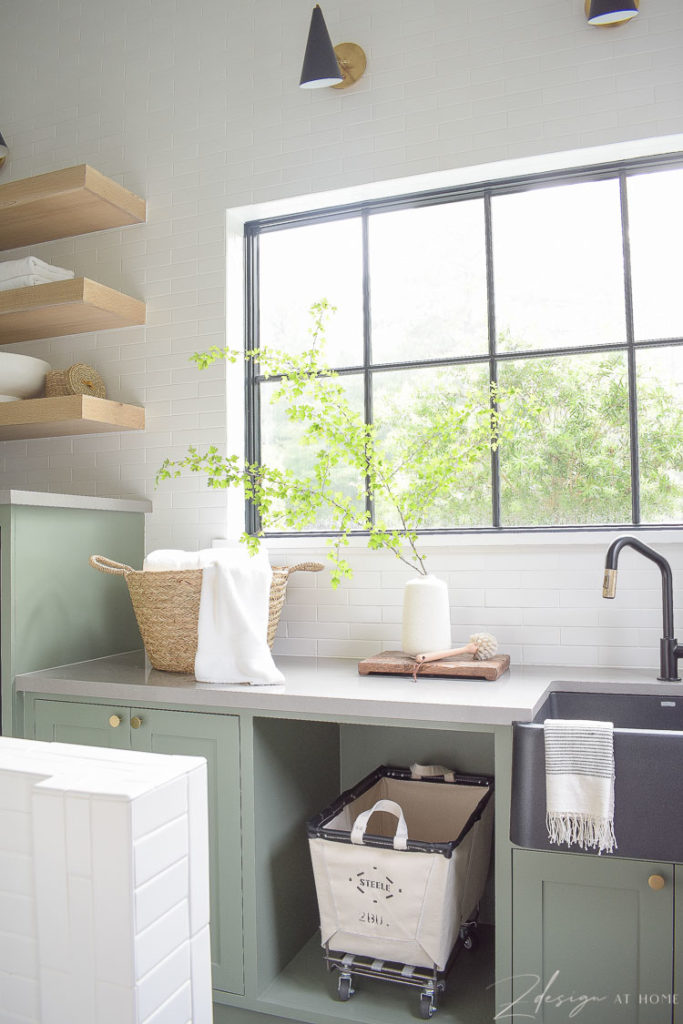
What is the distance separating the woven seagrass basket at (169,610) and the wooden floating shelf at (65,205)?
4.63 feet

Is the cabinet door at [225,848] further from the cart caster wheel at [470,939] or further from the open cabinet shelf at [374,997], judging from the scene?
the cart caster wheel at [470,939]

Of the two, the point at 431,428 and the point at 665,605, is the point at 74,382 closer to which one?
the point at 431,428

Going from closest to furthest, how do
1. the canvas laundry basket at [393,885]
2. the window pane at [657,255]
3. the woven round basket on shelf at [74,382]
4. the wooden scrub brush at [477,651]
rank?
the canvas laundry basket at [393,885] → the wooden scrub brush at [477,651] → the window pane at [657,255] → the woven round basket on shelf at [74,382]

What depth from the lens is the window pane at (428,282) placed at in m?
2.82

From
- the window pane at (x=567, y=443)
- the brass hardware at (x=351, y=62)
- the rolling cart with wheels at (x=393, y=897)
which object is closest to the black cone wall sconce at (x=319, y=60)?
the brass hardware at (x=351, y=62)

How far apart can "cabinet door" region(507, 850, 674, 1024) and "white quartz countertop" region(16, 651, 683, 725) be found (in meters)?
0.36

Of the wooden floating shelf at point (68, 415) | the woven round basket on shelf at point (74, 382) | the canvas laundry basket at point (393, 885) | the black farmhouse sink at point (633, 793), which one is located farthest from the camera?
the woven round basket on shelf at point (74, 382)

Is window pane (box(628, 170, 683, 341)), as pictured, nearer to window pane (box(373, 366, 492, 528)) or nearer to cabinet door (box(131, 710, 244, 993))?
window pane (box(373, 366, 492, 528))

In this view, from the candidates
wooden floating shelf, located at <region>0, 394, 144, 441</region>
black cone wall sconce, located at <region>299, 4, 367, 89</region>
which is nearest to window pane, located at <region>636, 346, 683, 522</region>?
black cone wall sconce, located at <region>299, 4, 367, 89</region>

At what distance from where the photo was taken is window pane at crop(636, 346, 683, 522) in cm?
254

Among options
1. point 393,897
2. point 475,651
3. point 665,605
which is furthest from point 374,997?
point 665,605

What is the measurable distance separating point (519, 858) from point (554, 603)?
0.93 m

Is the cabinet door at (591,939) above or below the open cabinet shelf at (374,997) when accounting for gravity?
above

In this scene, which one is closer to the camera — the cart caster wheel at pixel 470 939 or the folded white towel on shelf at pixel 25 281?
the cart caster wheel at pixel 470 939
